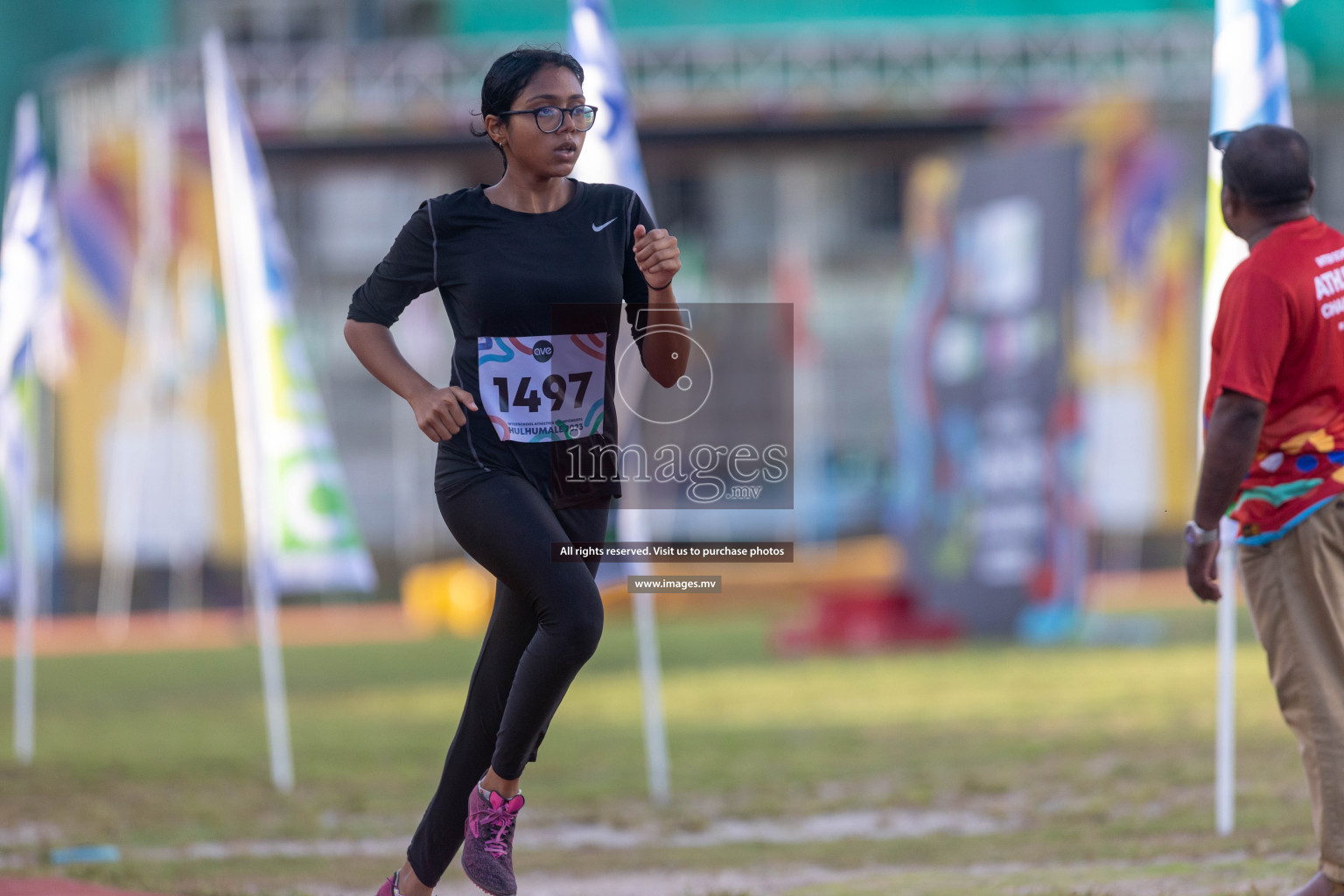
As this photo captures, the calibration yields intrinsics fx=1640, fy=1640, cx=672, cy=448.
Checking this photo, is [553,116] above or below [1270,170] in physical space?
above

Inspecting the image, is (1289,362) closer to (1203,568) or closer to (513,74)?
(1203,568)

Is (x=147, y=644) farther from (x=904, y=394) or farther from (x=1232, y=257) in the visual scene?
(x=1232, y=257)

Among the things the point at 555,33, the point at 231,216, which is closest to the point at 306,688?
the point at 231,216

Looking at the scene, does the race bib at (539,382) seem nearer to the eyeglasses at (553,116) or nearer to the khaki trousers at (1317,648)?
the eyeglasses at (553,116)

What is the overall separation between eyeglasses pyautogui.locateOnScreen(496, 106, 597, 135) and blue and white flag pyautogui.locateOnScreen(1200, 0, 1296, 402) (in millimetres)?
3077

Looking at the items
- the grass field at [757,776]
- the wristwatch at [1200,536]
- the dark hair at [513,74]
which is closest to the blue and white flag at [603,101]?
the grass field at [757,776]

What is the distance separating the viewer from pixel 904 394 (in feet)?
59.2

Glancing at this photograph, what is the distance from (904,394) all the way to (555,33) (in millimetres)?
14247

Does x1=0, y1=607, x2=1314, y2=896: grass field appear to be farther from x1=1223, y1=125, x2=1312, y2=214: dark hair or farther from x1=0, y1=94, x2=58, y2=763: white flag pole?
x1=1223, y1=125, x2=1312, y2=214: dark hair

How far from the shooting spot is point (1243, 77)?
5996 millimetres

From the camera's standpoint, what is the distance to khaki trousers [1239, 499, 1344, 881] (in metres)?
3.85

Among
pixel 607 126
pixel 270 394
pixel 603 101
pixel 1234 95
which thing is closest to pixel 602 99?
pixel 603 101

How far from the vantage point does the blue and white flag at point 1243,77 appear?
595cm

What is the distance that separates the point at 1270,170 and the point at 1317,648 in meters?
1.14
